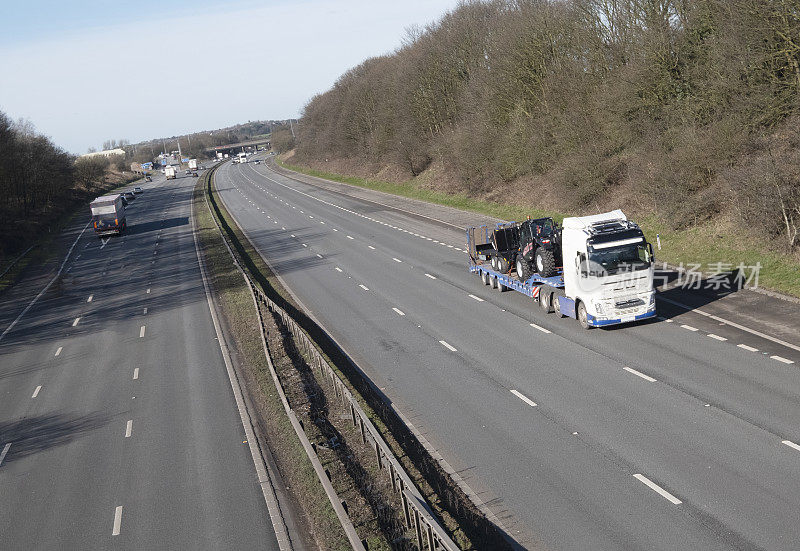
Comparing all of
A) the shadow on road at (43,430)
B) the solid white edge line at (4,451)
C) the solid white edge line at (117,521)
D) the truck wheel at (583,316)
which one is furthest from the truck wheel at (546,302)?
the solid white edge line at (4,451)

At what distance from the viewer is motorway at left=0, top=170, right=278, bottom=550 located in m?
12.2

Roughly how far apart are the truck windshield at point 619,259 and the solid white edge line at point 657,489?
8293mm

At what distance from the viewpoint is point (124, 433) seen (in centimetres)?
1662

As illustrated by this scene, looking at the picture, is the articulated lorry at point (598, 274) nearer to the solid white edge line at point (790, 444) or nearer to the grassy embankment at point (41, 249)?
the solid white edge line at point (790, 444)

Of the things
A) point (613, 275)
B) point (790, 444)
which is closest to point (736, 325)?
point (613, 275)

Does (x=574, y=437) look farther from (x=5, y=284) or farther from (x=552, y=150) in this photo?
(x=5, y=284)

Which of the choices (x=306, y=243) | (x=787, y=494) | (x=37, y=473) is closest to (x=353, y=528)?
(x=787, y=494)

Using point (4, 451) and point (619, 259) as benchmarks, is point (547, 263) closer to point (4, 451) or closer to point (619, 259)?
point (619, 259)

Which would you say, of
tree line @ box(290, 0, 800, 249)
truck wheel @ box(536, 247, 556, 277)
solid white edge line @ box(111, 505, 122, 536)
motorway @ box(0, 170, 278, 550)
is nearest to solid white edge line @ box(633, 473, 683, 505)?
motorway @ box(0, 170, 278, 550)

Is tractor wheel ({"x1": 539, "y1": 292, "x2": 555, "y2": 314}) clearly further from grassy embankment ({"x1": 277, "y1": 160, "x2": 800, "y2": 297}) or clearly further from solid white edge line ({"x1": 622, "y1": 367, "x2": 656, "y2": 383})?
grassy embankment ({"x1": 277, "y1": 160, "x2": 800, "y2": 297})

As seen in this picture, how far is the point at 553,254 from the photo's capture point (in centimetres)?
2206

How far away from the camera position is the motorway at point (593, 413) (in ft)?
34.1

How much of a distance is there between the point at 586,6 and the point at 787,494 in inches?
1379

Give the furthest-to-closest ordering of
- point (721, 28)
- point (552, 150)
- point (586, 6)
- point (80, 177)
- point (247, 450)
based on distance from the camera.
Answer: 1. point (80, 177)
2. point (552, 150)
3. point (586, 6)
4. point (721, 28)
5. point (247, 450)
